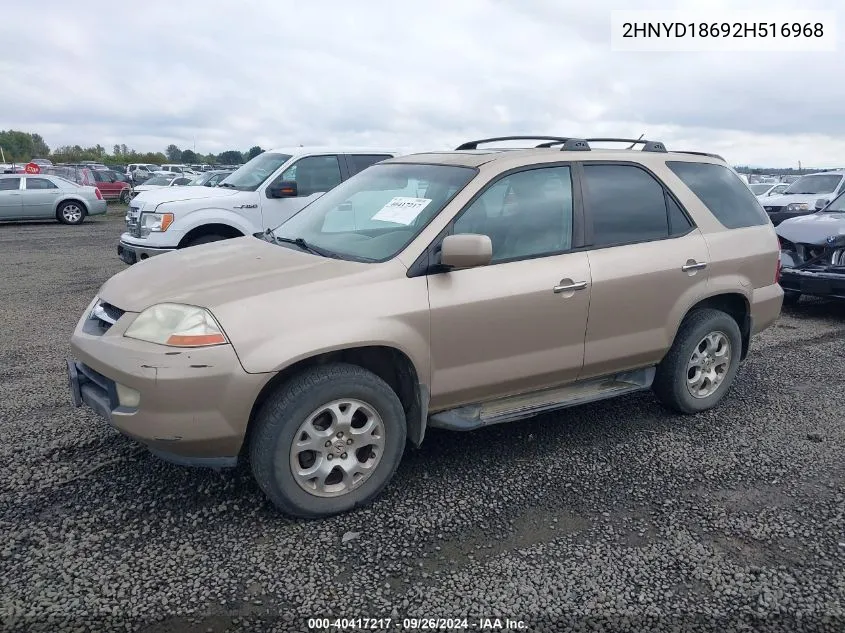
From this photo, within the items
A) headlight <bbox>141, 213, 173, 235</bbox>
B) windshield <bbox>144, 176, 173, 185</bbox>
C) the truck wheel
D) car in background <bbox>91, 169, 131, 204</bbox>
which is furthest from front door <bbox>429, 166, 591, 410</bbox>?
car in background <bbox>91, 169, 131, 204</bbox>

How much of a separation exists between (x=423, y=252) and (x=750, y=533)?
2090mm

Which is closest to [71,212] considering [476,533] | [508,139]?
[508,139]

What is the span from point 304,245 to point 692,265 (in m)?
2.47

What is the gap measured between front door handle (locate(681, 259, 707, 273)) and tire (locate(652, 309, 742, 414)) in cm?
34

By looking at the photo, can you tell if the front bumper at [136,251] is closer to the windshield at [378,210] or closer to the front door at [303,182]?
the front door at [303,182]

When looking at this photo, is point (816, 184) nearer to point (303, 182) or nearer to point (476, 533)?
point (303, 182)

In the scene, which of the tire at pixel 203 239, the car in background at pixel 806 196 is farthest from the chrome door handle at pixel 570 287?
the car in background at pixel 806 196

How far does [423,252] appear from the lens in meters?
3.39

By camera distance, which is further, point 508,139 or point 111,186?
point 111,186

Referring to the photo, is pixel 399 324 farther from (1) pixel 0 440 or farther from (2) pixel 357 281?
(1) pixel 0 440

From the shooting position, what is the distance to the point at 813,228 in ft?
25.3

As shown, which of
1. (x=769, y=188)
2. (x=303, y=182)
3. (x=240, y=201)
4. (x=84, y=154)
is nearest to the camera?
(x=240, y=201)

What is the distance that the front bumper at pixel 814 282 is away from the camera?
7246 mm

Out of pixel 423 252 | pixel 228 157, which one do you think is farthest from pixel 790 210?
pixel 228 157
